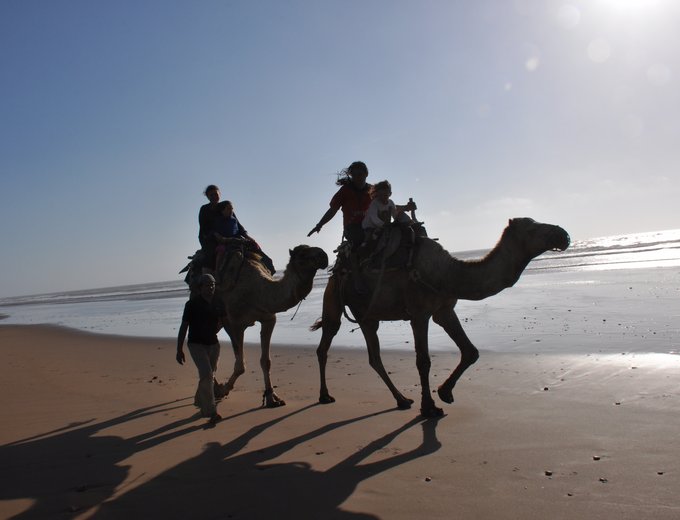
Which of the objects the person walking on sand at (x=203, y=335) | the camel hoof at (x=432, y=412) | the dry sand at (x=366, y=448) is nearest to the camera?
the dry sand at (x=366, y=448)

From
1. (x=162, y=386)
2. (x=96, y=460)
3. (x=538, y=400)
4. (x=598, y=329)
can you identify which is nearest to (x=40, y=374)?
(x=162, y=386)

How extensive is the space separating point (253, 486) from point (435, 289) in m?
3.00

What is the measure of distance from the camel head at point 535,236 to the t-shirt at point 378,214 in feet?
5.19

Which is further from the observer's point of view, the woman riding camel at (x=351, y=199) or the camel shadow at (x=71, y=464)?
the woman riding camel at (x=351, y=199)

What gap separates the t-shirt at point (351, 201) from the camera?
26.2 ft

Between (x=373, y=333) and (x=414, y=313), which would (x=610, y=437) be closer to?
(x=414, y=313)

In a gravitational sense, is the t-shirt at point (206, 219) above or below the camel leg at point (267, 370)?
above

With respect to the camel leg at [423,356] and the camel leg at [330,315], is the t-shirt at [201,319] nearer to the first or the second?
the camel leg at [330,315]

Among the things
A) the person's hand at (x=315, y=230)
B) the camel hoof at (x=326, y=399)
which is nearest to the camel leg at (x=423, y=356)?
the camel hoof at (x=326, y=399)

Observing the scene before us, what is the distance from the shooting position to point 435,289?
259 inches

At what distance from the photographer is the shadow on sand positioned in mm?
4156

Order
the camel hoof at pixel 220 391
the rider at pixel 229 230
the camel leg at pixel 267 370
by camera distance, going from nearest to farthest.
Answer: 1. the camel leg at pixel 267 370
2. the camel hoof at pixel 220 391
3. the rider at pixel 229 230

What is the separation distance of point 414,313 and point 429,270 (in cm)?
53

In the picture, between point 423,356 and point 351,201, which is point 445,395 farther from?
point 351,201
